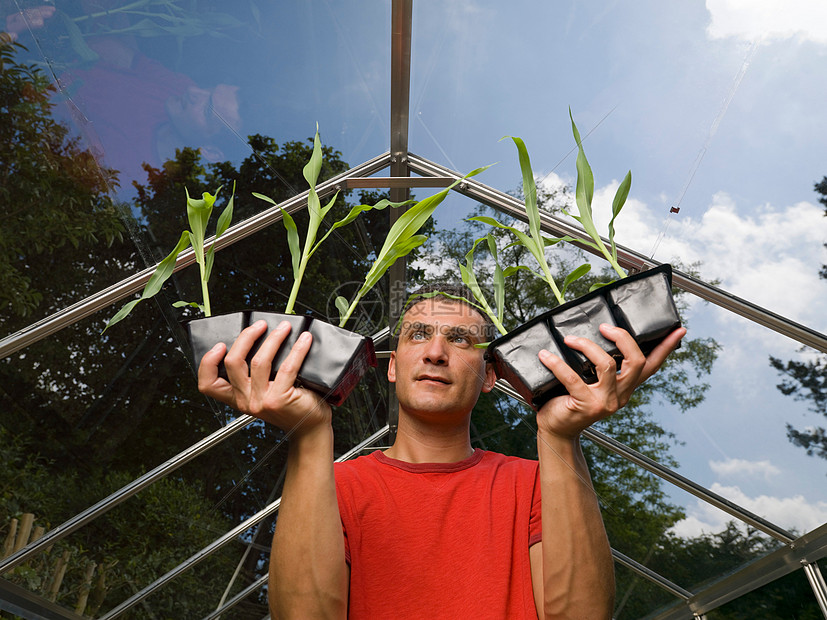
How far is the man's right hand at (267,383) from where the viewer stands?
0.68m

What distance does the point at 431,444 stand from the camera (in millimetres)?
1004

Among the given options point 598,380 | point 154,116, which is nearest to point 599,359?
point 598,380

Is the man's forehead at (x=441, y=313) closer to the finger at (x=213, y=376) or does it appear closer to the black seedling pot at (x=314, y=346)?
the black seedling pot at (x=314, y=346)

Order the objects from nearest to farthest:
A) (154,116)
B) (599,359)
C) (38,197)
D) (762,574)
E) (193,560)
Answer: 1. (599,359)
2. (154,116)
3. (38,197)
4. (193,560)
5. (762,574)

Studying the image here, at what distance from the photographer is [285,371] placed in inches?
27.2

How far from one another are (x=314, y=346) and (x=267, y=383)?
77mm

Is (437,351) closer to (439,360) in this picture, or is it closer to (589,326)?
(439,360)

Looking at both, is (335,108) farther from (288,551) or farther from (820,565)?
(820,565)

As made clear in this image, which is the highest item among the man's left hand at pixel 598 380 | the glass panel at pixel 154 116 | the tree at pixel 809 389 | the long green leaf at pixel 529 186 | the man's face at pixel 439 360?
the glass panel at pixel 154 116

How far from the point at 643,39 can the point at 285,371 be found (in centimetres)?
127

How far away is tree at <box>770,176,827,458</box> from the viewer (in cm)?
195

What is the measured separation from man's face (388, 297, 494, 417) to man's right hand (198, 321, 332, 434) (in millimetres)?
278

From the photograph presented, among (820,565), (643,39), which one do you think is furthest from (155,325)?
(820,565)

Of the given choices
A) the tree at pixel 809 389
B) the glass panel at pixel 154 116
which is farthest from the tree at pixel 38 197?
the tree at pixel 809 389
